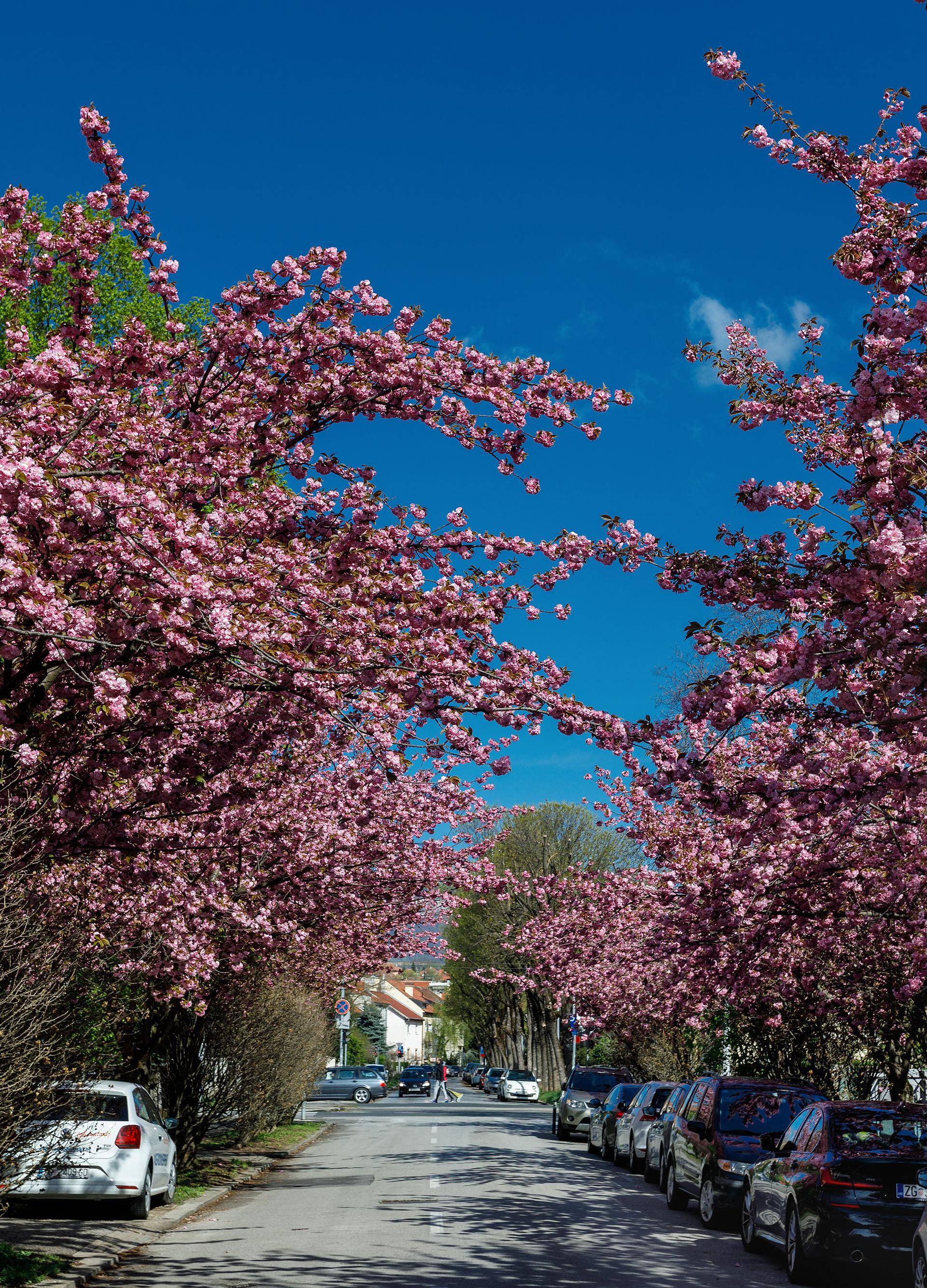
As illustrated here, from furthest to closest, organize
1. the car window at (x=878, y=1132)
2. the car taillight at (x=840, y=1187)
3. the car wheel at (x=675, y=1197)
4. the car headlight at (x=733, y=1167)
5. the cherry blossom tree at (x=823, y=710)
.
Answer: the car wheel at (x=675, y=1197) → the car headlight at (x=733, y=1167) → the car window at (x=878, y=1132) → the car taillight at (x=840, y=1187) → the cherry blossom tree at (x=823, y=710)

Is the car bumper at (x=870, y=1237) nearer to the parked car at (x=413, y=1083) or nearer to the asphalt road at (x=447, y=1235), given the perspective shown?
the asphalt road at (x=447, y=1235)

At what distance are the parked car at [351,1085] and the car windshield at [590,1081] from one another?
85.3 ft

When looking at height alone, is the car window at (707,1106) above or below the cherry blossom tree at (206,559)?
below

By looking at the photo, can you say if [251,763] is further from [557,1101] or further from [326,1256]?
[557,1101]

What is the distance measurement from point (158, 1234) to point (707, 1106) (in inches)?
253

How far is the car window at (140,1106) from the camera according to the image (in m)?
14.6

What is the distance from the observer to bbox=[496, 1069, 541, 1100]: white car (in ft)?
188

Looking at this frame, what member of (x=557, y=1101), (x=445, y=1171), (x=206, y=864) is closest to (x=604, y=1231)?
(x=206, y=864)

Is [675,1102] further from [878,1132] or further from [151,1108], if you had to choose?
[878,1132]

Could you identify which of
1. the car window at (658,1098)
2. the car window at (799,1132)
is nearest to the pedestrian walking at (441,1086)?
the car window at (658,1098)

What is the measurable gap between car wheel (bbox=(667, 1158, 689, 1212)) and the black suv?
47.2 feet

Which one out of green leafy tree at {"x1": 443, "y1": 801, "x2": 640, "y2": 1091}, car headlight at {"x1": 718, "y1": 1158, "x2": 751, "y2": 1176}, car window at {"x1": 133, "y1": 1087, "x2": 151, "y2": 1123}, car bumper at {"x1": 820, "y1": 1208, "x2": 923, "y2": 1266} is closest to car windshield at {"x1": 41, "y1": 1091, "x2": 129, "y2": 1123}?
car window at {"x1": 133, "y1": 1087, "x2": 151, "y2": 1123}

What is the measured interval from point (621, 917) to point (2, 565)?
2947 centimetres

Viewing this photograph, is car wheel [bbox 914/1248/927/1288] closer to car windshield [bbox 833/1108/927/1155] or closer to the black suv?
car windshield [bbox 833/1108/927/1155]
